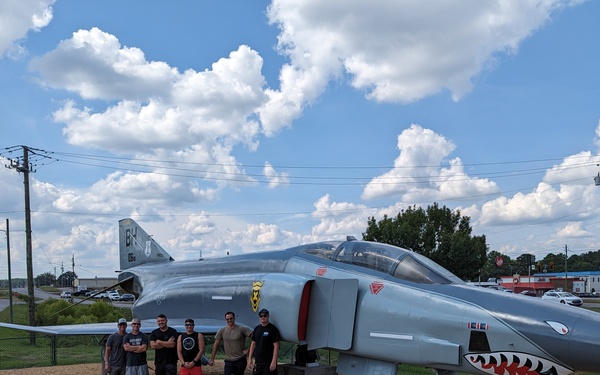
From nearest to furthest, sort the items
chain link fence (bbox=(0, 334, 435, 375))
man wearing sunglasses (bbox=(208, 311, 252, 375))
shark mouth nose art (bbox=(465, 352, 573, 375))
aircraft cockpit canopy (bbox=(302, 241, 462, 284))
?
shark mouth nose art (bbox=(465, 352, 573, 375)) < aircraft cockpit canopy (bbox=(302, 241, 462, 284)) < man wearing sunglasses (bbox=(208, 311, 252, 375)) < chain link fence (bbox=(0, 334, 435, 375))

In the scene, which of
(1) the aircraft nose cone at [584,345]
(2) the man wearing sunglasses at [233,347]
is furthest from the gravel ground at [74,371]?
(1) the aircraft nose cone at [584,345]

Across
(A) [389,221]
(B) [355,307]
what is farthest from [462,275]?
(B) [355,307]

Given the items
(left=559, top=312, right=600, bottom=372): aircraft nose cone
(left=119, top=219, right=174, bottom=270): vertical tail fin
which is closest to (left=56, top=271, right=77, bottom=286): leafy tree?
(left=119, top=219, right=174, bottom=270): vertical tail fin

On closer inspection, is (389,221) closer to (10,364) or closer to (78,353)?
(78,353)

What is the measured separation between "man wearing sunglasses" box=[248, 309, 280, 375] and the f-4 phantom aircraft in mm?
241

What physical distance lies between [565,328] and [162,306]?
8.25 m

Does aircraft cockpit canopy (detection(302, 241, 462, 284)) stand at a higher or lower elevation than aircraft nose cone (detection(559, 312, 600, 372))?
higher

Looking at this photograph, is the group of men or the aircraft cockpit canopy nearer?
the aircraft cockpit canopy

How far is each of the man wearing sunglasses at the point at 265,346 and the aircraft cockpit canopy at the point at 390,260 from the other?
5.27 ft

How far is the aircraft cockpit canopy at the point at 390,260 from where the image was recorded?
27.9 ft

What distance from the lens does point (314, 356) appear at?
35.4 feet

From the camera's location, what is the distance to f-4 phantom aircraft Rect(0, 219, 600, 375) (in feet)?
22.7

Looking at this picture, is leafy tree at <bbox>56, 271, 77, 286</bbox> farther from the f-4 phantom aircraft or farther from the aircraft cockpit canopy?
the aircraft cockpit canopy

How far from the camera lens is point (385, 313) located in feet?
27.0
